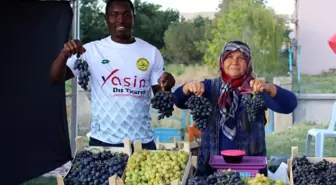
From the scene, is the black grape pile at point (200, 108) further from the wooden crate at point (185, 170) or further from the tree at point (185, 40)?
the tree at point (185, 40)

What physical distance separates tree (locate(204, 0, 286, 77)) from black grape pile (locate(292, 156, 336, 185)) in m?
3.26

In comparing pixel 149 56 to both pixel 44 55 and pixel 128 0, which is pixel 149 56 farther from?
pixel 44 55

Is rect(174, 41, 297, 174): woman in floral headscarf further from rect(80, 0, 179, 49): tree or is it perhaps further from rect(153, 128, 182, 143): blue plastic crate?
rect(153, 128, 182, 143): blue plastic crate

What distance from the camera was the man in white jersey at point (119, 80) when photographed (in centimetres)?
256

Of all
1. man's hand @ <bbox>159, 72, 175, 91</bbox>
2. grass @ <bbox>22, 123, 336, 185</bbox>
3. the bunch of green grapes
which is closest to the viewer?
the bunch of green grapes

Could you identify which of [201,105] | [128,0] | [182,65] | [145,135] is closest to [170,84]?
[201,105]

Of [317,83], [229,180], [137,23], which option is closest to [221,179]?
[229,180]

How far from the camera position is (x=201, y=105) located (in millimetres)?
2289

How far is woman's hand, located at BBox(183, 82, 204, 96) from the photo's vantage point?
2.36 m

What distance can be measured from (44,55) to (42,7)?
33cm

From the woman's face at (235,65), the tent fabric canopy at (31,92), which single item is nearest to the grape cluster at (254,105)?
the woman's face at (235,65)

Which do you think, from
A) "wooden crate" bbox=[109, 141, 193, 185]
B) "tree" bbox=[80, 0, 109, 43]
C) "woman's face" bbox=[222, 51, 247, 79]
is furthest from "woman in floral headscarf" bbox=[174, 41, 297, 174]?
"tree" bbox=[80, 0, 109, 43]

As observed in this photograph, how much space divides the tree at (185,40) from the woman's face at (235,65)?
2882 mm

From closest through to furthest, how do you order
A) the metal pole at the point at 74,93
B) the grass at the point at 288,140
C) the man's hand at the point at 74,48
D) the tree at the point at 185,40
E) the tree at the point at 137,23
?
the man's hand at the point at 74,48 < the metal pole at the point at 74,93 < the tree at the point at 137,23 < the tree at the point at 185,40 < the grass at the point at 288,140
